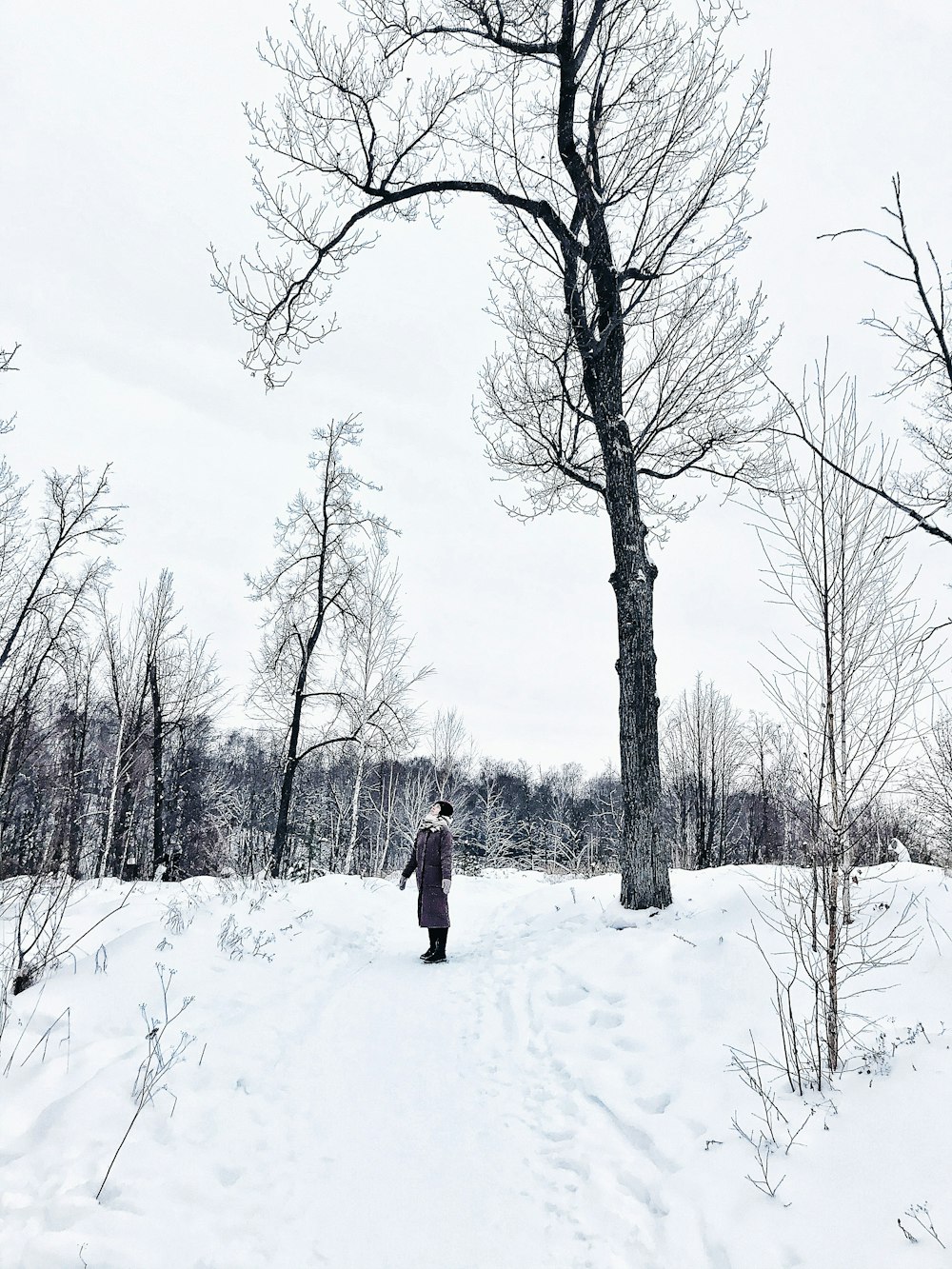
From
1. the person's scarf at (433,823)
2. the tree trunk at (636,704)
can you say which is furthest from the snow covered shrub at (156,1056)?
the tree trunk at (636,704)

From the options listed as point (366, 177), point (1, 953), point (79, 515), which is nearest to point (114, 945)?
point (1, 953)

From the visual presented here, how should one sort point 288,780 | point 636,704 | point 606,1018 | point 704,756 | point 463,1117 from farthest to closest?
point 704,756, point 288,780, point 636,704, point 606,1018, point 463,1117

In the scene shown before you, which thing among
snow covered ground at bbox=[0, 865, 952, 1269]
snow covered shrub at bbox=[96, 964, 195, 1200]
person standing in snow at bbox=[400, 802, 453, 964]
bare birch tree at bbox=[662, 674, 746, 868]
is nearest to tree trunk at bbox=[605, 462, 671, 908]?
snow covered ground at bbox=[0, 865, 952, 1269]

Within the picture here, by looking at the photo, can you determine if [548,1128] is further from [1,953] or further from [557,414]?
[557,414]

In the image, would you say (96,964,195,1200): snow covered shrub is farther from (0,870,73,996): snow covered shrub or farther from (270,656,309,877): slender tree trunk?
(270,656,309,877): slender tree trunk

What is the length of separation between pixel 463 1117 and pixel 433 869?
12.0 feet

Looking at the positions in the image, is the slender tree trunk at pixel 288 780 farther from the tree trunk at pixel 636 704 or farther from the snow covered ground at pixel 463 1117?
the tree trunk at pixel 636 704

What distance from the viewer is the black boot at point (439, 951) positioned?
6.64 metres

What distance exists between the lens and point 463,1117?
133 inches

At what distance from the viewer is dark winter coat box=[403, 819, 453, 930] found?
6.79 meters

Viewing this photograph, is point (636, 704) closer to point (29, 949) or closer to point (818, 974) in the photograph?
point (818, 974)

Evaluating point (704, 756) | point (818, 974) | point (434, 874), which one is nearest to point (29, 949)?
point (434, 874)

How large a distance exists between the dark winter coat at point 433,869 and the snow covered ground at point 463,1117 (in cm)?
144

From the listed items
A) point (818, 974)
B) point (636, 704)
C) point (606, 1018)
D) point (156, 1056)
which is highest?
point (636, 704)
